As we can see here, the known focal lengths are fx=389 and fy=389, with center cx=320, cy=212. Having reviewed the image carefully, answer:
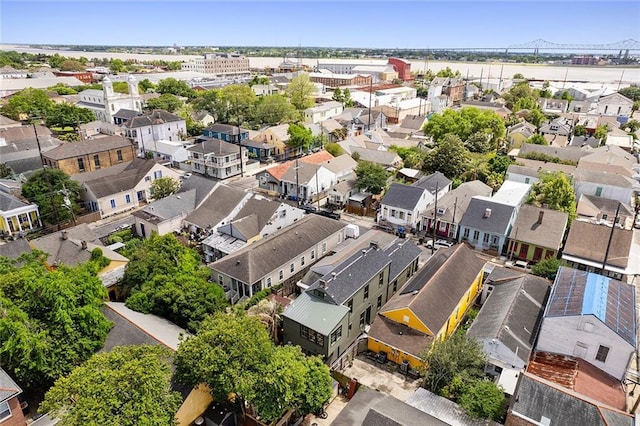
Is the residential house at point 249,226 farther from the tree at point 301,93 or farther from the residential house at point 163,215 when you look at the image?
the tree at point 301,93

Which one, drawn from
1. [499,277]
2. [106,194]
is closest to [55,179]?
[106,194]

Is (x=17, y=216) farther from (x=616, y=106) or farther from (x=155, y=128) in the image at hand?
(x=616, y=106)

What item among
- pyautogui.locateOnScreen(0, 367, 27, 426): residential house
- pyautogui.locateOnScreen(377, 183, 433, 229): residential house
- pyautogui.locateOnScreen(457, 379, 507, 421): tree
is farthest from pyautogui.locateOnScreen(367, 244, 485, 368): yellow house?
pyautogui.locateOnScreen(0, 367, 27, 426): residential house

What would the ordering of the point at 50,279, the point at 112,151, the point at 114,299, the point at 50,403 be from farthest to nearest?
the point at 112,151 < the point at 114,299 < the point at 50,279 < the point at 50,403

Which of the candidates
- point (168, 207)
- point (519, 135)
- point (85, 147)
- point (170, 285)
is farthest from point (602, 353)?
point (85, 147)

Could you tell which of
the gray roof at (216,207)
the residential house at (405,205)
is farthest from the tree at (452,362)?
the gray roof at (216,207)

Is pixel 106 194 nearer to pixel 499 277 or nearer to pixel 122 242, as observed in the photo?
pixel 122 242
